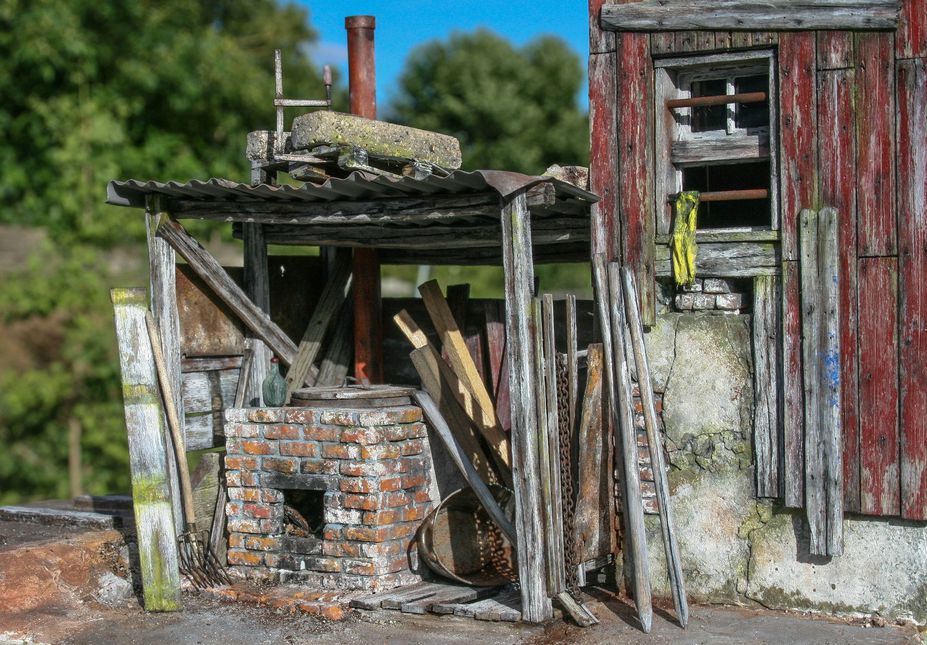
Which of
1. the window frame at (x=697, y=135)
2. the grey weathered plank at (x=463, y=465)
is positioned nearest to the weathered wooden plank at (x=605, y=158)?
the window frame at (x=697, y=135)

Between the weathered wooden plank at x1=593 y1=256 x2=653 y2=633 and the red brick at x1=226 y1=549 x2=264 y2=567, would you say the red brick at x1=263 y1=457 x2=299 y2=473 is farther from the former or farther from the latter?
the weathered wooden plank at x1=593 y1=256 x2=653 y2=633

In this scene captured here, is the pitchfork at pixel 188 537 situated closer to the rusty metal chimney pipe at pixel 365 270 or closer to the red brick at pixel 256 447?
the red brick at pixel 256 447

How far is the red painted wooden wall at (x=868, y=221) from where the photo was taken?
19.8 ft

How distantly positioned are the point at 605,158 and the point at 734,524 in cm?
231

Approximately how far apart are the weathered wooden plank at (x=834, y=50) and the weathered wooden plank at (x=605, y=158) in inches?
46.9

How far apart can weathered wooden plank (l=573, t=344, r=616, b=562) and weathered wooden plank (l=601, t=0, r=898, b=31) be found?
1.95 meters

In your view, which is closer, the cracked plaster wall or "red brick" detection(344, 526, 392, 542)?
the cracked plaster wall

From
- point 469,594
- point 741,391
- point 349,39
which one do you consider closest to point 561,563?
point 469,594

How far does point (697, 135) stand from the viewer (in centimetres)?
677

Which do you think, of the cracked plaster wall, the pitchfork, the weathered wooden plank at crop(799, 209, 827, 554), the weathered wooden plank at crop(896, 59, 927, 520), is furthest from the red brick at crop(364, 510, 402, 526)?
the weathered wooden plank at crop(896, 59, 927, 520)

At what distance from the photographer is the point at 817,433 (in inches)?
245

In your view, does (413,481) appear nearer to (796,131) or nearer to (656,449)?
(656,449)

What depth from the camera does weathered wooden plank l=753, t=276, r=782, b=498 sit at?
637 cm

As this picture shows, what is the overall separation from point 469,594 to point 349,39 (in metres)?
4.02
